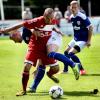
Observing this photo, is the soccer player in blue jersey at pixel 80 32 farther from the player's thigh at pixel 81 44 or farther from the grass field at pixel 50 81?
the grass field at pixel 50 81

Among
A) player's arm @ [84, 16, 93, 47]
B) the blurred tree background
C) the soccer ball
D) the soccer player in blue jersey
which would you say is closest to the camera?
the soccer ball

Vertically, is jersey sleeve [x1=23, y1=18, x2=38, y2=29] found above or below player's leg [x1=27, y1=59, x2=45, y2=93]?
above

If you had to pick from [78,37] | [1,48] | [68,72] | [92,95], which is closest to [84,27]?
[78,37]

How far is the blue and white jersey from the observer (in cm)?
1628

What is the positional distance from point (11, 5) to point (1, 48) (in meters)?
28.2

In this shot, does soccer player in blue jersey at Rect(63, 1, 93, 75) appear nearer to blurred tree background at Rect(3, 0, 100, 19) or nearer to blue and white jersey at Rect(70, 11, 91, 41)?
blue and white jersey at Rect(70, 11, 91, 41)

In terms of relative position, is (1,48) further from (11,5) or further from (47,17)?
(11,5)

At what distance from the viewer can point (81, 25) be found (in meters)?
16.4

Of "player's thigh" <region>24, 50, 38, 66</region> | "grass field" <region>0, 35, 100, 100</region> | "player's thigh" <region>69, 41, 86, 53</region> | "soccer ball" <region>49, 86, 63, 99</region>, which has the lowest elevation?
"grass field" <region>0, 35, 100, 100</region>

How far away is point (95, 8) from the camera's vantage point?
5422cm

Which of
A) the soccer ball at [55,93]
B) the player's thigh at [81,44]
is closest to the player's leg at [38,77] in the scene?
the soccer ball at [55,93]

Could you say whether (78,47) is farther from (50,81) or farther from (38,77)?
(38,77)

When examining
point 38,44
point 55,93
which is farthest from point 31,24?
point 55,93

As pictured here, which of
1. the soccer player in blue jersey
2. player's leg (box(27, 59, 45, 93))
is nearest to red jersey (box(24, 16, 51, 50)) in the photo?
player's leg (box(27, 59, 45, 93))
